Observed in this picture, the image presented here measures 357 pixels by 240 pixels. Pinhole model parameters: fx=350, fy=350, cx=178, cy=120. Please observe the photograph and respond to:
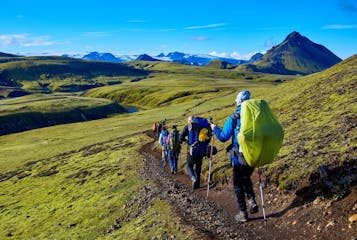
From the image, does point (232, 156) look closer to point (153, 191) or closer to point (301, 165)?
point (301, 165)

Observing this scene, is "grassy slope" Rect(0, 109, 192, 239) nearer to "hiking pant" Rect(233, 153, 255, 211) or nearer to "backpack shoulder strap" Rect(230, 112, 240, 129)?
"hiking pant" Rect(233, 153, 255, 211)

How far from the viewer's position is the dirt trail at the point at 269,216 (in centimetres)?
1248

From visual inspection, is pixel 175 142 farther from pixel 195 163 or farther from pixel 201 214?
pixel 201 214

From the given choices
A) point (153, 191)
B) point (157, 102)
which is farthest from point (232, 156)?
point (157, 102)

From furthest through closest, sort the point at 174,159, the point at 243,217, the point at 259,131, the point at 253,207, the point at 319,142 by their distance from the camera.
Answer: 1. the point at 174,159
2. the point at 319,142
3. the point at 243,217
4. the point at 253,207
5. the point at 259,131

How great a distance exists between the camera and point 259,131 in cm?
1237

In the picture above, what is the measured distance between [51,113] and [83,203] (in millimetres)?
142457

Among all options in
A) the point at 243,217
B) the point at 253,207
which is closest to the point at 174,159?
the point at 243,217

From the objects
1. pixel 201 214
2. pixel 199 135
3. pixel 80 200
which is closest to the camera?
pixel 201 214

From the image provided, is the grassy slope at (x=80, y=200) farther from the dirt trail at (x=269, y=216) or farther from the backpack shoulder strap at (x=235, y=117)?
the backpack shoulder strap at (x=235, y=117)

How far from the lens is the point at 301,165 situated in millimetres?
18453

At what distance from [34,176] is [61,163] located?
572cm

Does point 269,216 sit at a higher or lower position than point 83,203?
higher

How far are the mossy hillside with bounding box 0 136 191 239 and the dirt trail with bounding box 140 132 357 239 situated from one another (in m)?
1.07
